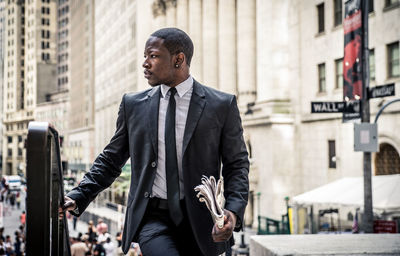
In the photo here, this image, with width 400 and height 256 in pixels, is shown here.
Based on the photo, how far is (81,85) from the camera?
4710 inches

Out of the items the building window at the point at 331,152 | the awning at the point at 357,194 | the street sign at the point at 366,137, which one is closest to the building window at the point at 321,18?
the building window at the point at 331,152

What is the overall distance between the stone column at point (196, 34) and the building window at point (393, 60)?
1064 inches

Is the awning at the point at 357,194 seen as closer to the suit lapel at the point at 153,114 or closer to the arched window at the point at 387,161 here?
the arched window at the point at 387,161

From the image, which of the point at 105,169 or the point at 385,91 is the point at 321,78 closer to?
the point at 385,91

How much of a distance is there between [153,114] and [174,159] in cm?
29

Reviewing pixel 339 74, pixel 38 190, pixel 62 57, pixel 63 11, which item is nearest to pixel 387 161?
pixel 339 74

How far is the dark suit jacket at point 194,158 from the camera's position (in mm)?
3072

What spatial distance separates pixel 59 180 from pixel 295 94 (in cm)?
3498

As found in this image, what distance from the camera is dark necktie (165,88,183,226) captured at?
119 inches

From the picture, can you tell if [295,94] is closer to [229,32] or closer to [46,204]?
[229,32]

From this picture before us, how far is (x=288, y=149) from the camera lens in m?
37.7

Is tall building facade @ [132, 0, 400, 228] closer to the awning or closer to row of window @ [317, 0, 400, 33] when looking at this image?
row of window @ [317, 0, 400, 33]

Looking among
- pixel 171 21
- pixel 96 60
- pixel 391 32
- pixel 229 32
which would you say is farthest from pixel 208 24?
pixel 96 60

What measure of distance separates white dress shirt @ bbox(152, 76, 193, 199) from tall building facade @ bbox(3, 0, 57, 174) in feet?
511
